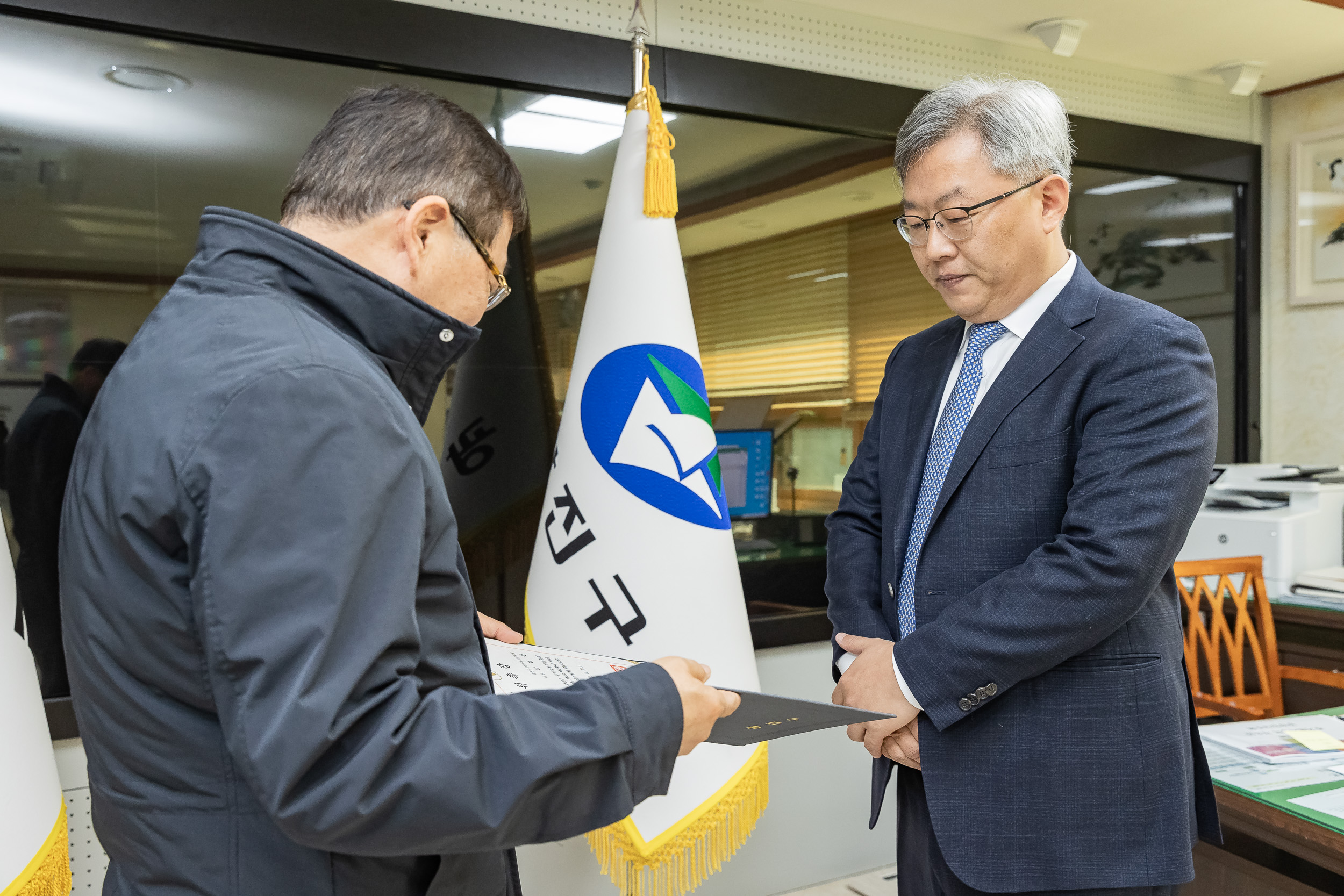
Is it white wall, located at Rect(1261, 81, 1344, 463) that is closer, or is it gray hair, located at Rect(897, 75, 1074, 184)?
gray hair, located at Rect(897, 75, 1074, 184)

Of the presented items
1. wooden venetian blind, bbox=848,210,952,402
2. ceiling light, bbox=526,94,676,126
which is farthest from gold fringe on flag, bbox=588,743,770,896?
ceiling light, bbox=526,94,676,126

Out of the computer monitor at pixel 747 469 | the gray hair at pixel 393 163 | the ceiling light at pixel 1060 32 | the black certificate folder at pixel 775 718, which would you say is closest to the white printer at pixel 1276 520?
the computer monitor at pixel 747 469

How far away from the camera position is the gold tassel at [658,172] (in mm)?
2172

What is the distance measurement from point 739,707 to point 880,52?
8.85ft

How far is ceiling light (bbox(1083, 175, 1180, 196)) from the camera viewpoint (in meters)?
3.51

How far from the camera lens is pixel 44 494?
200 cm

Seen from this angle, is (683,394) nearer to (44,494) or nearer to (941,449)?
(941,449)

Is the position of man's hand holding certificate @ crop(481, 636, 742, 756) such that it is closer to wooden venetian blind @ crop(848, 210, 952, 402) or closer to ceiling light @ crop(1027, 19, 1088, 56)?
wooden venetian blind @ crop(848, 210, 952, 402)

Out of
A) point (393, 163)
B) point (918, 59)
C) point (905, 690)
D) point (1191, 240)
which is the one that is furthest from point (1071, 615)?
point (1191, 240)

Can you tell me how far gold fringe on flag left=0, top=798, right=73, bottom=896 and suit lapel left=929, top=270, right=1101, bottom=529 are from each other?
1602 millimetres

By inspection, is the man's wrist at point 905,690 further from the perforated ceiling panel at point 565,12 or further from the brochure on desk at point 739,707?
the perforated ceiling panel at point 565,12

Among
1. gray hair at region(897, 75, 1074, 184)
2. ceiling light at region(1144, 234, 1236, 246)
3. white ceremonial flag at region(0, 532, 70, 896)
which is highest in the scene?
ceiling light at region(1144, 234, 1236, 246)

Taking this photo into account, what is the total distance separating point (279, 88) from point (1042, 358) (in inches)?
73.8

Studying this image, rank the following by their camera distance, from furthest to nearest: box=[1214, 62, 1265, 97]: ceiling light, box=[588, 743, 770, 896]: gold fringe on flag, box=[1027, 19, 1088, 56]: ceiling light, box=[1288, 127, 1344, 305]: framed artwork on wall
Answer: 1. box=[1288, 127, 1344, 305]: framed artwork on wall
2. box=[1214, 62, 1265, 97]: ceiling light
3. box=[1027, 19, 1088, 56]: ceiling light
4. box=[588, 743, 770, 896]: gold fringe on flag
